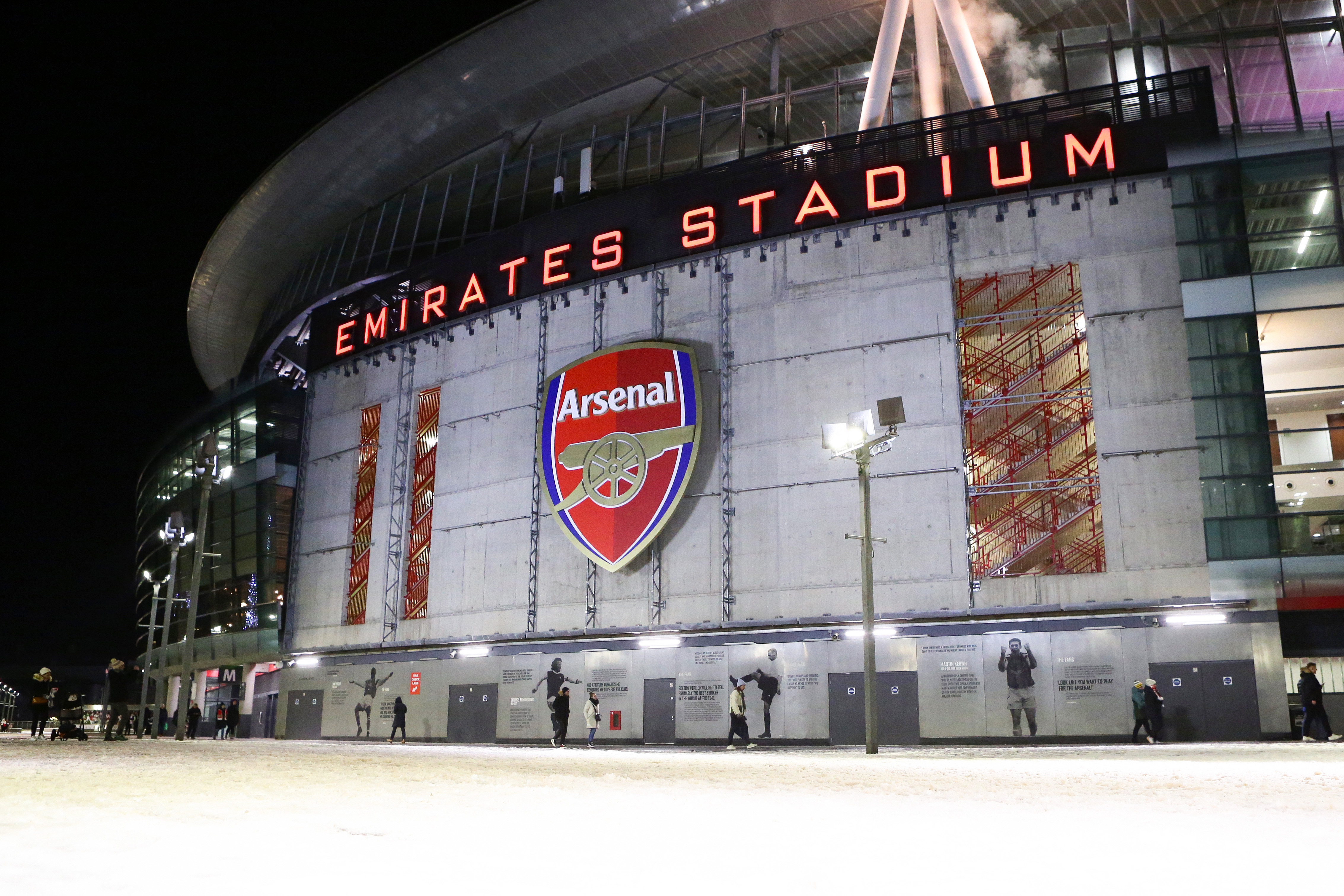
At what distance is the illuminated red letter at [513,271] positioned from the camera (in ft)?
111

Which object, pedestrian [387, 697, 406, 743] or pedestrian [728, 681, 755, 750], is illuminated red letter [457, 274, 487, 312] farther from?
pedestrian [728, 681, 755, 750]

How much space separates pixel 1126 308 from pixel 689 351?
37.4 ft

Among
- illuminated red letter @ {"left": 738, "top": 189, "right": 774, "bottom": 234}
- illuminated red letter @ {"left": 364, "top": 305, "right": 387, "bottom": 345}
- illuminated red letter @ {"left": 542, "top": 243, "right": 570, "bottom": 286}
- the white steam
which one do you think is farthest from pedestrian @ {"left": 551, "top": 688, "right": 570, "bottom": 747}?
the white steam

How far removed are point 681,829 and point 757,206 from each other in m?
25.0

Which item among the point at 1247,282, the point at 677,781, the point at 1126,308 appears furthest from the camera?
the point at 1126,308

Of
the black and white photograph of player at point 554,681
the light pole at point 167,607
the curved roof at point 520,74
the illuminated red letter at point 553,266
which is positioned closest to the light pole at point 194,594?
the light pole at point 167,607

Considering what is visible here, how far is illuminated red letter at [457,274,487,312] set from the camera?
34344 mm

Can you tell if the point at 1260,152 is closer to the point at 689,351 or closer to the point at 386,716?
the point at 689,351

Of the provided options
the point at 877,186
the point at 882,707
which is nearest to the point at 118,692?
the point at 882,707

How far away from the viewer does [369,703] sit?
113 ft

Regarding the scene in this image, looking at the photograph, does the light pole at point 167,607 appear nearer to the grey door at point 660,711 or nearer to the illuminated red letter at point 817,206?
the grey door at point 660,711

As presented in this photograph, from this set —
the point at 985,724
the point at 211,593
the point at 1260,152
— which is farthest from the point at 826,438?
the point at 211,593

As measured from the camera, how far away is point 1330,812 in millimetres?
7285

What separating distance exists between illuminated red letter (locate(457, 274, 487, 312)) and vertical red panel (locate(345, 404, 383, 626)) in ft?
17.3
